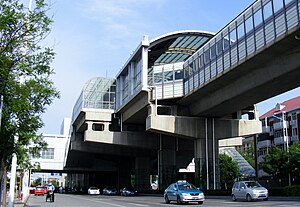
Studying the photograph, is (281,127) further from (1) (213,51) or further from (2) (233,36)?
(2) (233,36)

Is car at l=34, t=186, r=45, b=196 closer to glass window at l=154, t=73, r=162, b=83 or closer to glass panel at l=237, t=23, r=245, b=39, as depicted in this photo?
glass window at l=154, t=73, r=162, b=83

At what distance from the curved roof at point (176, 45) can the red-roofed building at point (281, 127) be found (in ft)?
99.0

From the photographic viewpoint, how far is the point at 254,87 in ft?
104

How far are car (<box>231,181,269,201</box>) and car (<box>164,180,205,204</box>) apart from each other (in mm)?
3559

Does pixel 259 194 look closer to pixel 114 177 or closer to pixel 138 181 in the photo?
pixel 138 181

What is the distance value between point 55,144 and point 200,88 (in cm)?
7668

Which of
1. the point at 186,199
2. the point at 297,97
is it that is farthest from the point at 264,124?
the point at 186,199

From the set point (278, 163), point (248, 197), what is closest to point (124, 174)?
point (278, 163)

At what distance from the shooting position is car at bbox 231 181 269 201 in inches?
1085

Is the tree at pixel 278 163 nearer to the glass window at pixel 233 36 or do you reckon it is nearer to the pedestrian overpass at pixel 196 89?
the pedestrian overpass at pixel 196 89

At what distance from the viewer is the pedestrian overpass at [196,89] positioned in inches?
1102

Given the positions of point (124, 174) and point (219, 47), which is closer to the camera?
point (219, 47)

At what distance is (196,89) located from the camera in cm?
3831

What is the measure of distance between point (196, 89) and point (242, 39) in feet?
28.8
